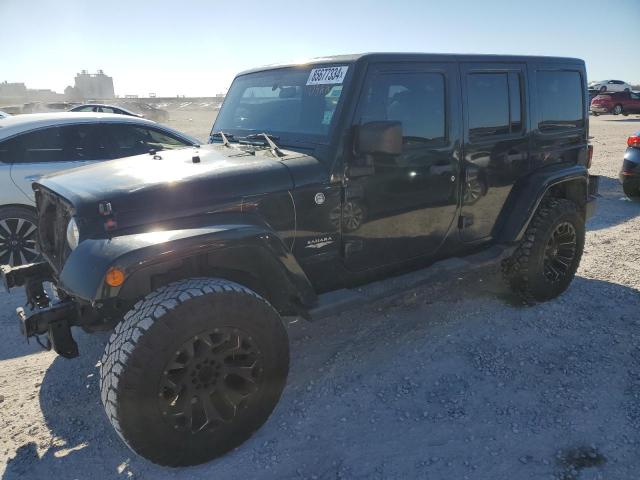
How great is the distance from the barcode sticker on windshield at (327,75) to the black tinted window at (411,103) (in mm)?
193

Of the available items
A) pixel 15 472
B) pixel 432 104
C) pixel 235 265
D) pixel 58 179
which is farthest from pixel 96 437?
pixel 432 104

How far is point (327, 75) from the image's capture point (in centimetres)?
328

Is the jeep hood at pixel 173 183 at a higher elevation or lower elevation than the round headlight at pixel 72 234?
higher

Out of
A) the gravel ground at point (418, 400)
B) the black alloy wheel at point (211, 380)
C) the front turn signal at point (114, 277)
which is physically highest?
the front turn signal at point (114, 277)

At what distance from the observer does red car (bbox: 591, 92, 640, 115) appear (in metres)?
27.3

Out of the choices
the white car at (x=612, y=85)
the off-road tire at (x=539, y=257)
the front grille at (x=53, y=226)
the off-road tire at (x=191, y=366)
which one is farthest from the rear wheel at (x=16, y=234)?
the white car at (x=612, y=85)

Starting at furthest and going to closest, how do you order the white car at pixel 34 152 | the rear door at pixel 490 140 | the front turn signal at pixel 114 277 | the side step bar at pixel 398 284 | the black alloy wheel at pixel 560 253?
1. the white car at pixel 34 152
2. the black alloy wheel at pixel 560 253
3. the rear door at pixel 490 140
4. the side step bar at pixel 398 284
5. the front turn signal at pixel 114 277

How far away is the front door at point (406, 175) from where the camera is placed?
3229mm

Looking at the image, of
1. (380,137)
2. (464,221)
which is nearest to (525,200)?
(464,221)

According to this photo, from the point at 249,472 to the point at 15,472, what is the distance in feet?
3.99

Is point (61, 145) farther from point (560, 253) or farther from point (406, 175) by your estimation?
point (560, 253)

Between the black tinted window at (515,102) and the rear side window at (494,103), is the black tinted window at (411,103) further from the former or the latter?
the black tinted window at (515,102)

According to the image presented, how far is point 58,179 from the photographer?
3.11 metres

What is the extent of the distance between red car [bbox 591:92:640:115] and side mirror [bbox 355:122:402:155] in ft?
97.2
